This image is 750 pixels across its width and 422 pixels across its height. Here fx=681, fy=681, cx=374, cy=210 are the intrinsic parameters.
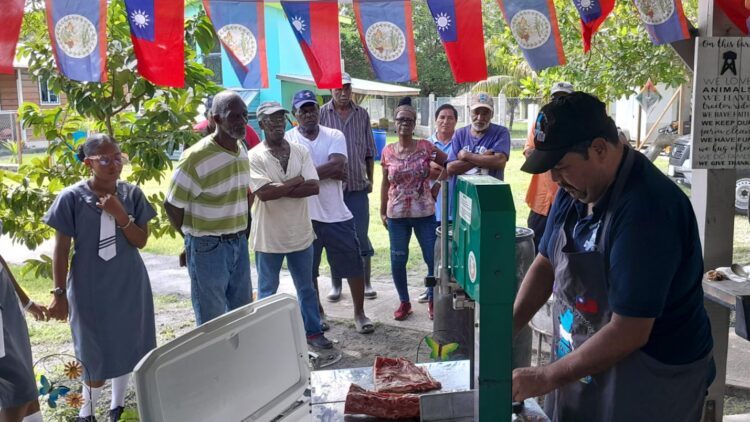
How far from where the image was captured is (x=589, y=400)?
Result: 206cm

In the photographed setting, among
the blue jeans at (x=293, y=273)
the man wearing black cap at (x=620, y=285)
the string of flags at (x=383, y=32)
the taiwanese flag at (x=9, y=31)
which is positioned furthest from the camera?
the blue jeans at (x=293, y=273)

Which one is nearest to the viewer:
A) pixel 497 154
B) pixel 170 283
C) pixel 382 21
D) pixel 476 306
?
pixel 476 306

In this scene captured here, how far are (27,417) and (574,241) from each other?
9.60 feet

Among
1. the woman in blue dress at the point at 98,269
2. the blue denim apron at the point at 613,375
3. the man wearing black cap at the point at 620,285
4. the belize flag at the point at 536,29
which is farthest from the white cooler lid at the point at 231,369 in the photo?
the belize flag at the point at 536,29

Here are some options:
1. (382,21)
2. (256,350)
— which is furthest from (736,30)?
(256,350)

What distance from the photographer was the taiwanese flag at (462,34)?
4449mm

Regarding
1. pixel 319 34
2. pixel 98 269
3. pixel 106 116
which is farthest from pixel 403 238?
pixel 98 269

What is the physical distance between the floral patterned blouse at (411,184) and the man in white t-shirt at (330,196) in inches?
20.1

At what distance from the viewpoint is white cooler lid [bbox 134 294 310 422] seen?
174 cm

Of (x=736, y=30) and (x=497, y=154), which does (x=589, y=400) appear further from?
(x=497, y=154)

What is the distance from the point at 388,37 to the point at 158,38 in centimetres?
154

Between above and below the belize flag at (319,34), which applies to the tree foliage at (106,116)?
below

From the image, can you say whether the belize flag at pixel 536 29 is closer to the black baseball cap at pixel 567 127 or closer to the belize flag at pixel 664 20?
the belize flag at pixel 664 20

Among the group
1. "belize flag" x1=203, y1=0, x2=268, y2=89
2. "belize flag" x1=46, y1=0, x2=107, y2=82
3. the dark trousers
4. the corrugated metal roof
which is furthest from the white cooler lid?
the corrugated metal roof
